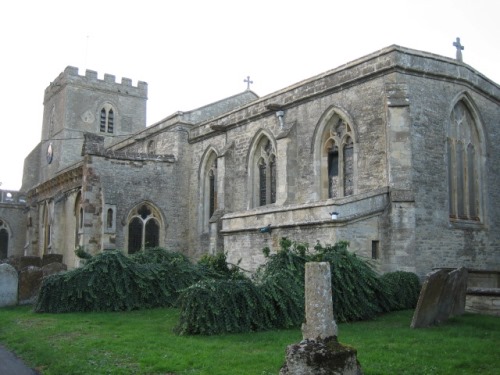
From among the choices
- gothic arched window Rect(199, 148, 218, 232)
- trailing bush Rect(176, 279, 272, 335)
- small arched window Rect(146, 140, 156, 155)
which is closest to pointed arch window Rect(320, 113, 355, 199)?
gothic arched window Rect(199, 148, 218, 232)

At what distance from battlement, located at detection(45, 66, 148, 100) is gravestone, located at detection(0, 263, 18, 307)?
29.7 meters

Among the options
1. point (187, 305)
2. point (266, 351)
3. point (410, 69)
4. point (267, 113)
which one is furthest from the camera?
point (267, 113)

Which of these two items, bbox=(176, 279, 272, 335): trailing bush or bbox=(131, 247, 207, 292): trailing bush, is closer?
bbox=(176, 279, 272, 335): trailing bush

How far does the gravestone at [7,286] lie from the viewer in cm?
1591

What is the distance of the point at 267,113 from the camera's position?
22609mm

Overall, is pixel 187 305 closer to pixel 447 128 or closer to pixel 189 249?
pixel 447 128

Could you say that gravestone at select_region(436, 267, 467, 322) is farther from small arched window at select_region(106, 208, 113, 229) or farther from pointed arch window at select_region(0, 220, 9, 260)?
pointed arch window at select_region(0, 220, 9, 260)

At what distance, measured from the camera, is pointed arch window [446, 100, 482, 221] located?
18.1 meters

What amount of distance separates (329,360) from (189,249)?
2129 centimetres

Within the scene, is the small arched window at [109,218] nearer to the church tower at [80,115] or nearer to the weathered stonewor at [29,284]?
the weathered stonewor at [29,284]

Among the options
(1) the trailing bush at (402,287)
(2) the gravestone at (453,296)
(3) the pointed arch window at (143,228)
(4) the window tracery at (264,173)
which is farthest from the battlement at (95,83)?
(2) the gravestone at (453,296)

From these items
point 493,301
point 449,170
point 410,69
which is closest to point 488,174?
point 449,170

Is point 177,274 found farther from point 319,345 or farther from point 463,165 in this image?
point 463,165

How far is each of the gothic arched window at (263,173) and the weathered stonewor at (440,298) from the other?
11608 millimetres
